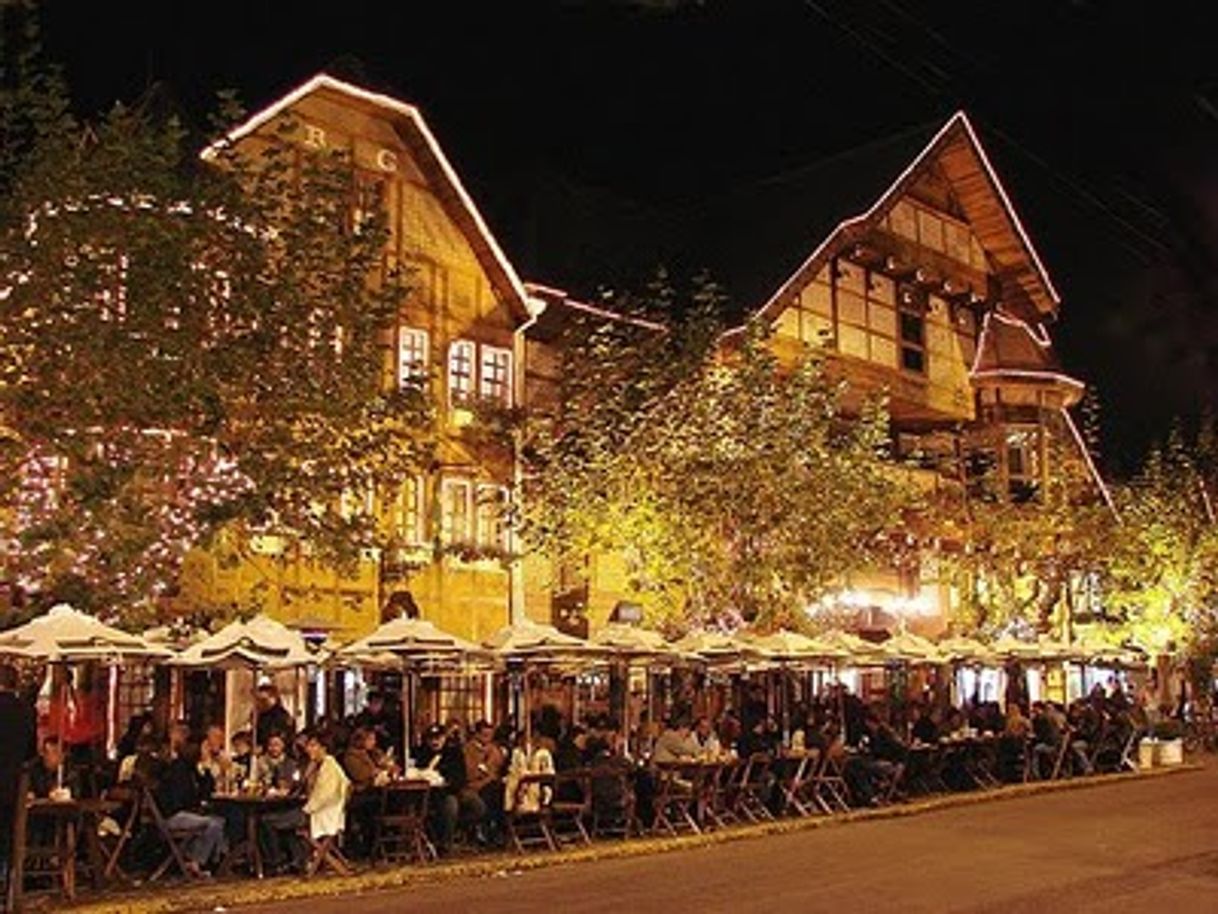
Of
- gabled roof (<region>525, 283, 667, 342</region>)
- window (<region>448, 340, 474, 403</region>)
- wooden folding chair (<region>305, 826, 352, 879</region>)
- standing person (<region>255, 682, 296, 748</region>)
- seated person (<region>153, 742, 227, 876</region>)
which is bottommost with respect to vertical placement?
wooden folding chair (<region>305, 826, 352, 879</region>)

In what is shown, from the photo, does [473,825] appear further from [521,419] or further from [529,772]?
[521,419]

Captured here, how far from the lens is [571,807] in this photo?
19688 millimetres

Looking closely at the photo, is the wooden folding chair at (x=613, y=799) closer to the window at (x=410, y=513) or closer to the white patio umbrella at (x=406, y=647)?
the white patio umbrella at (x=406, y=647)

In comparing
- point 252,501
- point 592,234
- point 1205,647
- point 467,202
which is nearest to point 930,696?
point 1205,647

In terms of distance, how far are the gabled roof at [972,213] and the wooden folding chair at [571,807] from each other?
53.2 feet

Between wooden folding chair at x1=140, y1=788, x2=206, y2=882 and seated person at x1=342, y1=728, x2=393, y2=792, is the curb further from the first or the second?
seated person at x1=342, y1=728, x2=393, y2=792

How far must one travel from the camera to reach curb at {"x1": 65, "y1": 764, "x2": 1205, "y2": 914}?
15.0 meters

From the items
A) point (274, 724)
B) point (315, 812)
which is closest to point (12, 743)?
point (315, 812)

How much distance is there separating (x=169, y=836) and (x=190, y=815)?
531mm

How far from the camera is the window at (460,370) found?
2920 cm

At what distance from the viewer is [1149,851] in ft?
59.4

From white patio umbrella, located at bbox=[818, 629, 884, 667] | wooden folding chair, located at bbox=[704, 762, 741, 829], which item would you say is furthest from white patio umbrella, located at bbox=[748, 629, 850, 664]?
wooden folding chair, located at bbox=[704, 762, 741, 829]

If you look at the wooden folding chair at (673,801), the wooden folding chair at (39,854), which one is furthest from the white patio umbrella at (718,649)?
the wooden folding chair at (39,854)

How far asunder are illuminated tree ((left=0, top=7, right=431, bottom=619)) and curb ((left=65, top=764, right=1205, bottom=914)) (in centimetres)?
361
